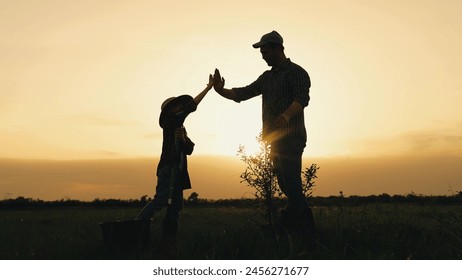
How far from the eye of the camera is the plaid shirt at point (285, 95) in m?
6.39

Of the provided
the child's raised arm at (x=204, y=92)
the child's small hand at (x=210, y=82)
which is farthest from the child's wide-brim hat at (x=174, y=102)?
the child's small hand at (x=210, y=82)

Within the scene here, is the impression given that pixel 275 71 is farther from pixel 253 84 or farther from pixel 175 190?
pixel 175 190

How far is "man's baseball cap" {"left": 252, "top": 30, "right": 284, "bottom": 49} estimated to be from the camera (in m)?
6.69

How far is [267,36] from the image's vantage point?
6711 millimetres

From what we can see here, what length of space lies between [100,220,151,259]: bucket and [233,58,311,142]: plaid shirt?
222cm

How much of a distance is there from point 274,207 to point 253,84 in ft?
8.02

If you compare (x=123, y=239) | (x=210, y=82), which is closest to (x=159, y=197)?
(x=123, y=239)

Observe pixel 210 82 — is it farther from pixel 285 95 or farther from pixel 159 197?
pixel 159 197

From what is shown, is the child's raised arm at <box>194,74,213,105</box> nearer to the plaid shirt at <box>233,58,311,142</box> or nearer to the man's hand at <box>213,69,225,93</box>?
the man's hand at <box>213,69,225,93</box>

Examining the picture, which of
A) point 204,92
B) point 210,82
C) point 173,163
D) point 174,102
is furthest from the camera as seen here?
point 210,82

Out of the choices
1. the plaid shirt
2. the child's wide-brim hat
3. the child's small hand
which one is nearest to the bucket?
the child's wide-brim hat

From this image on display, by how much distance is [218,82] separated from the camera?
775 centimetres

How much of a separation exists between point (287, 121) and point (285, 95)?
0.73 metres
